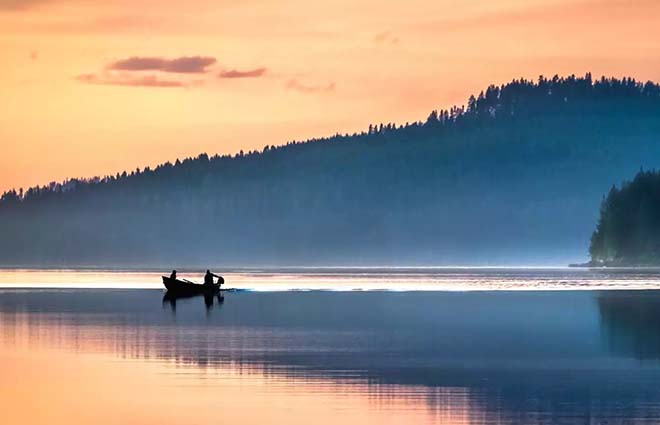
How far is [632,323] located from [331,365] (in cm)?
2333

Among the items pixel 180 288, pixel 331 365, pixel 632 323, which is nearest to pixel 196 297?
pixel 180 288

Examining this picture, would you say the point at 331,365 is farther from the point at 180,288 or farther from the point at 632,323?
the point at 180,288

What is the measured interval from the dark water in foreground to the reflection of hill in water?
101 mm

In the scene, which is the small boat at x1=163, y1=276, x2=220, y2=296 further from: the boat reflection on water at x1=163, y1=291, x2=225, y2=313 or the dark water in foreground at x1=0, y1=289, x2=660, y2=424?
the dark water in foreground at x1=0, y1=289, x2=660, y2=424

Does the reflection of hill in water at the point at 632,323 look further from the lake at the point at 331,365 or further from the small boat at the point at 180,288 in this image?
the small boat at the point at 180,288

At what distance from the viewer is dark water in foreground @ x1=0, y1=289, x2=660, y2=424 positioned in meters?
39.8

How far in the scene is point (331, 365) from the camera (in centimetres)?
5138

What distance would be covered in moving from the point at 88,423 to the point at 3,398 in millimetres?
4981

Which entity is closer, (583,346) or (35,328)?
(583,346)

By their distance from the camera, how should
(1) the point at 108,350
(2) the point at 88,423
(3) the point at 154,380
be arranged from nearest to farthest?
(2) the point at 88,423
(3) the point at 154,380
(1) the point at 108,350

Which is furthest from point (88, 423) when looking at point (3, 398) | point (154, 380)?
point (154, 380)

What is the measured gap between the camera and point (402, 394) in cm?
4369

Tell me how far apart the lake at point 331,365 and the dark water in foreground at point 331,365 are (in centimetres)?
5

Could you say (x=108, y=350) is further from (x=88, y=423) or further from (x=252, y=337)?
(x=88, y=423)
